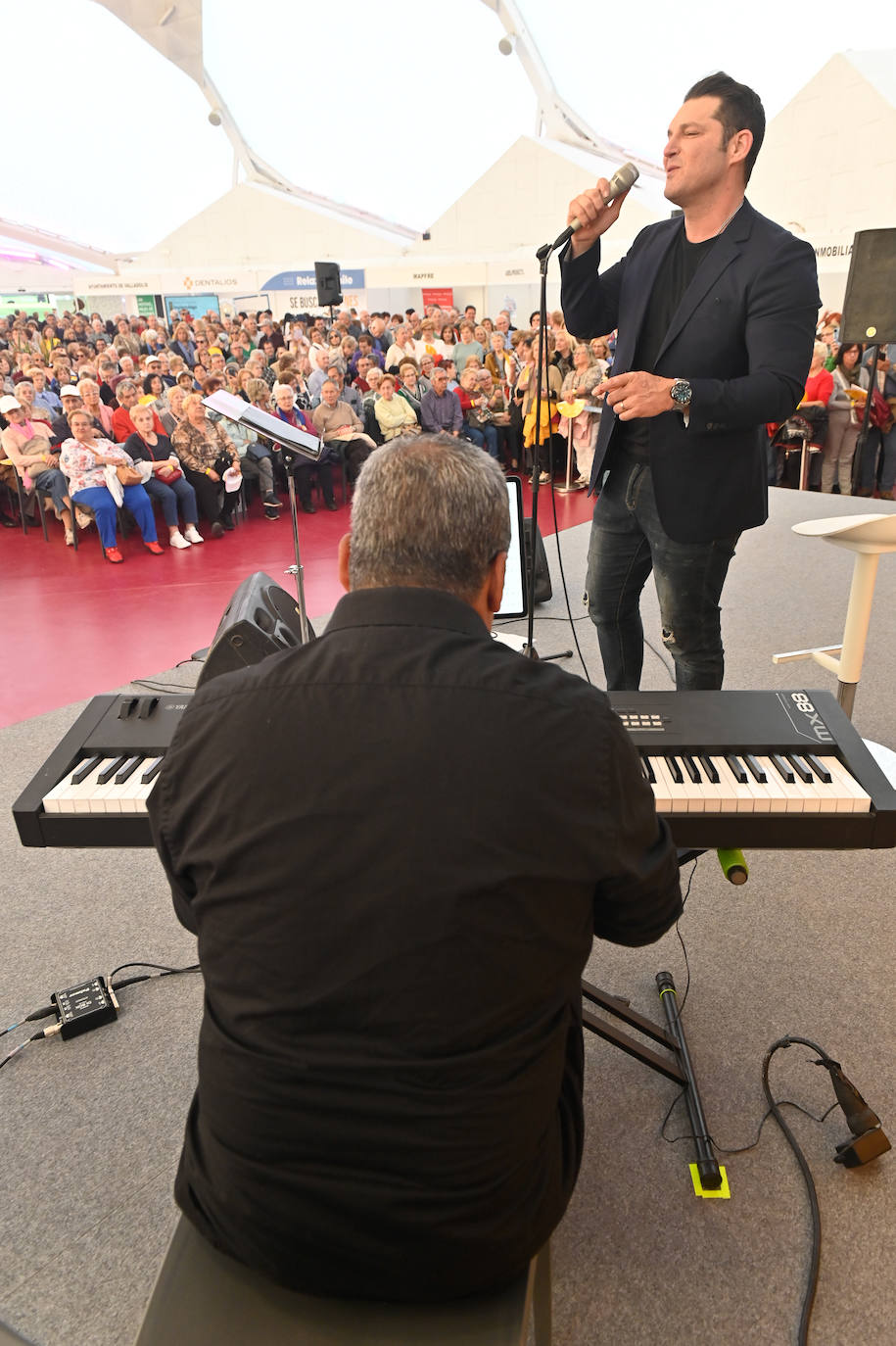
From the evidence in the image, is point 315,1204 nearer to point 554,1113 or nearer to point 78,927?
point 554,1113

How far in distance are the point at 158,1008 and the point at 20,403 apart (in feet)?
18.5

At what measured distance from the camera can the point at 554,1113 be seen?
911 millimetres

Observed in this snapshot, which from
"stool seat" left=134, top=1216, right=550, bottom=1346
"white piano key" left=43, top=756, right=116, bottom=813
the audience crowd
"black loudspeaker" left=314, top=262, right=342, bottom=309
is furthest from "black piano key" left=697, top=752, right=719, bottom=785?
"black loudspeaker" left=314, top=262, right=342, bottom=309

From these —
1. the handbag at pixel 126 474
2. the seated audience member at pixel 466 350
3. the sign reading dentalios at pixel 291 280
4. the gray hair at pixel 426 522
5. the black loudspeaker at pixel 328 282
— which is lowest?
the handbag at pixel 126 474

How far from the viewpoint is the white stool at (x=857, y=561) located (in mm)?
2152

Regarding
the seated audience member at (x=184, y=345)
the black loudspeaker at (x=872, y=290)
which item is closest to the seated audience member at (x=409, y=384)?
the black loudspeaker at (x=872, y=290)

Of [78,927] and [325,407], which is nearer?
[78,927]

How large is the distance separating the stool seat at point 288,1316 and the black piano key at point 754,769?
2.39 ft

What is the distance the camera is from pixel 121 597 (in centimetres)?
470

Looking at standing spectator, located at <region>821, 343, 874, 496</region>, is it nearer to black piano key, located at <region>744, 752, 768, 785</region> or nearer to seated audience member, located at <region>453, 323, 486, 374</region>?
seated audience member, located at <region>453, 323, 486, 374</region>

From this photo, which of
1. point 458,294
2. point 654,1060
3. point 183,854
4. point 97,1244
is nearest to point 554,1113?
point 183,854

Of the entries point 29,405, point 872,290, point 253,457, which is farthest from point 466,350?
point 872,290

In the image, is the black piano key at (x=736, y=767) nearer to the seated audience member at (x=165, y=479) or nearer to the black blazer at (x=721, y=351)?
the black blazer at (x=721, y=351)

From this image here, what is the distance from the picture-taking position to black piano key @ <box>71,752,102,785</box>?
138cm
